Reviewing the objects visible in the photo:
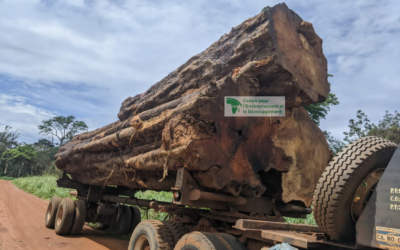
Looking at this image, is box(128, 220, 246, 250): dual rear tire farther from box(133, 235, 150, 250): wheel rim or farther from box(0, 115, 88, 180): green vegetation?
box(0, 115, 88, 180): green vegetation

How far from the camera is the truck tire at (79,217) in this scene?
7930 mm

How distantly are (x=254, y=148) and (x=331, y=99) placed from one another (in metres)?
13.4

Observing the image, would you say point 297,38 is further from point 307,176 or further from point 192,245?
point 192,245

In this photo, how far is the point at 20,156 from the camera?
5512cm

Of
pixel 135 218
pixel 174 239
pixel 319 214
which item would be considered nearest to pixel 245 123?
pixel 319 214

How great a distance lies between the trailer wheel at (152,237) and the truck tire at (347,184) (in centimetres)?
204

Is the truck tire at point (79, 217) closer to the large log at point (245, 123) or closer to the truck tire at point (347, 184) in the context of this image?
the large log at point (245, 123)

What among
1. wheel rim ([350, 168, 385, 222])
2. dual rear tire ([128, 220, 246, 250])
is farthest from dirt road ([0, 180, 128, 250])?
wheel rim ([350, 168, 385, 222])

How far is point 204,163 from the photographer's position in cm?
343

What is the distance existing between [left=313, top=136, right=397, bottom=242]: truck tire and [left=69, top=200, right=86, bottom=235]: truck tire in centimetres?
686

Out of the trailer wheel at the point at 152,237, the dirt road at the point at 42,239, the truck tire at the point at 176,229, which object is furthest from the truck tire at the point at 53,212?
the truck tire at the point at 176,229

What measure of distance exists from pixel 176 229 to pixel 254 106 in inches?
72.1

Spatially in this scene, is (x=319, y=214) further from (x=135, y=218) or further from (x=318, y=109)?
(x=318, y=109)

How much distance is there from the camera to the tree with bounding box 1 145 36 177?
54459mm
